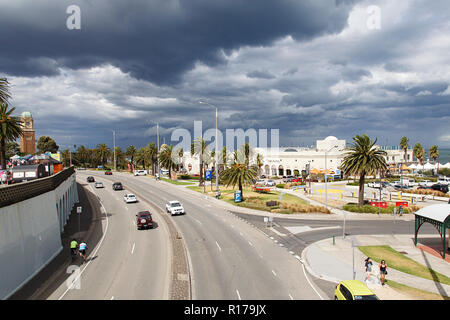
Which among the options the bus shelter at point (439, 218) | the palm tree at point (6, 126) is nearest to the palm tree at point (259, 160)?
the bus shelter at point (439, 218)

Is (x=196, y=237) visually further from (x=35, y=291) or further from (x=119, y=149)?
(x=119, y=149)

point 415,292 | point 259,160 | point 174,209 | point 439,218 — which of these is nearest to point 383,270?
point 415,292

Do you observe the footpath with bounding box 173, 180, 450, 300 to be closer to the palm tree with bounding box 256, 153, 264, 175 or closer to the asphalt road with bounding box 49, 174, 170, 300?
the asphalt road with bounding box 49, 174, 170, 300

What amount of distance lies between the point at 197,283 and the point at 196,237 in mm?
9669

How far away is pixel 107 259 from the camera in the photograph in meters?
20.2

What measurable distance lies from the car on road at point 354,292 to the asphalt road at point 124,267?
357 inches

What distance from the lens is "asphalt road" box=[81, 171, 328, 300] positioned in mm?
15086

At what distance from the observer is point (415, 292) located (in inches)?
618

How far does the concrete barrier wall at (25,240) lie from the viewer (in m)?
14.9

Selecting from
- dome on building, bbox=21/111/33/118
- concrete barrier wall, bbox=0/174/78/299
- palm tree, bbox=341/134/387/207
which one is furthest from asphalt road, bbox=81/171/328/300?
dome on building, bbox=21/111/33/118

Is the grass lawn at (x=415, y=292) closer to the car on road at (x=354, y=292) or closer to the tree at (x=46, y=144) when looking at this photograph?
the car on road at (x=354, y=292)

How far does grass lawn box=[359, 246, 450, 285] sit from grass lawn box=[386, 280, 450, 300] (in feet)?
8.84

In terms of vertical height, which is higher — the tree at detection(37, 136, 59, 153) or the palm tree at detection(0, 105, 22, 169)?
the tree at detection(37, 136, 59, 153)
